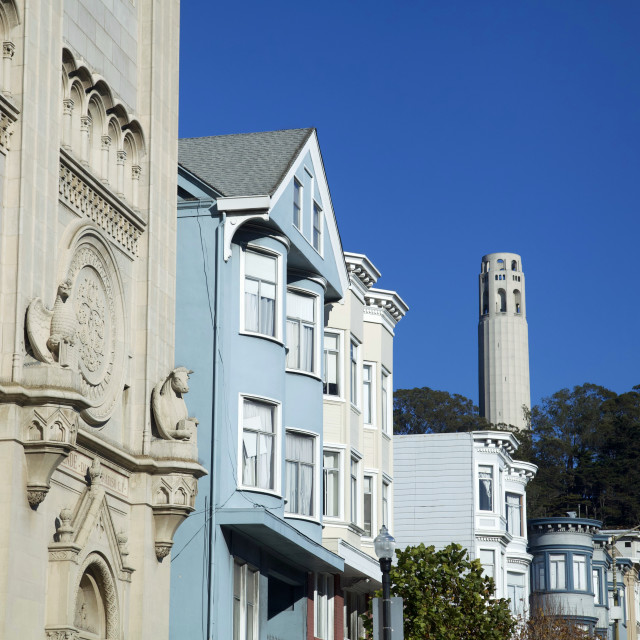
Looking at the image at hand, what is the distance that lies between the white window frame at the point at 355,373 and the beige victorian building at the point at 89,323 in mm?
12344

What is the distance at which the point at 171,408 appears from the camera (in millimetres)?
24578

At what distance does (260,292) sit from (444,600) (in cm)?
→ 859

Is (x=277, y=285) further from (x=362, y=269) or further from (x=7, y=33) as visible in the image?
(x=7, y=33)

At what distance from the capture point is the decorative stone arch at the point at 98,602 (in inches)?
865

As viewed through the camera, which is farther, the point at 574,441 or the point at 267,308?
Result: the point at 574,441

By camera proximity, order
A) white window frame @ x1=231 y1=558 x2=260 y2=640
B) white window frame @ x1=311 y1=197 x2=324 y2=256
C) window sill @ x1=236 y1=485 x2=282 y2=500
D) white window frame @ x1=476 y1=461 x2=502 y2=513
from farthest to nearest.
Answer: white window frame @ x1=476 y1=461 x2=502 y2=513 < white window frame @ x1=311 y1=197 x2=324 y2=256 < white window frame @ x1=231 y1=558 x2=260 y2=640 < window sill @ x1=236 y1=485 x2=282 y2=500

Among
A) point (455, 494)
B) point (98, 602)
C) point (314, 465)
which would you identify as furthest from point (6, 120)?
point (455, 494)

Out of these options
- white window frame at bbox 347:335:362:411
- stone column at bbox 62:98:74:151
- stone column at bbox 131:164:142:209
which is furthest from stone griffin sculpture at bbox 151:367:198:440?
white window frame at bbox 347:335:362:411

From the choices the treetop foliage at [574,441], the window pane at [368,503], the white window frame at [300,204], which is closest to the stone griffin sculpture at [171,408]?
the white window frame at [300,204]

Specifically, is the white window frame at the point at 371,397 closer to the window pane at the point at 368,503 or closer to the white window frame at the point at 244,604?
the window pane at the point at 368,503

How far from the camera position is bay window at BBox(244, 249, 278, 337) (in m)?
30.1

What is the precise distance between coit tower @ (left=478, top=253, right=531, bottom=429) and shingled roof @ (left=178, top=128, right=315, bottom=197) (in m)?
143

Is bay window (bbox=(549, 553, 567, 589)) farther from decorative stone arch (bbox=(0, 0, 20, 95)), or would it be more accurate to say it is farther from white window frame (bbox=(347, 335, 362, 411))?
decorative stone arch (bbox=(0, 0, 20, 95))

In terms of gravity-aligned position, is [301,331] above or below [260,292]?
below
